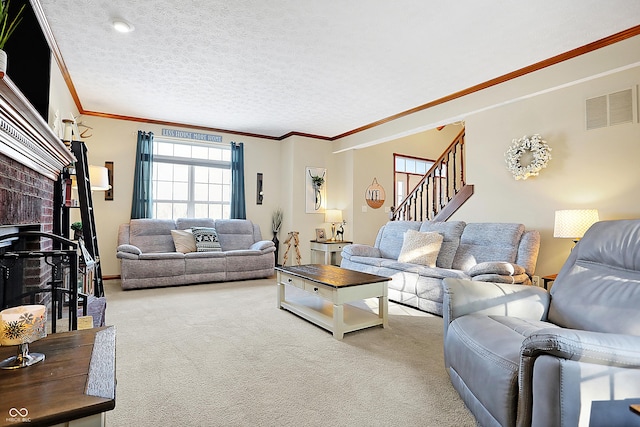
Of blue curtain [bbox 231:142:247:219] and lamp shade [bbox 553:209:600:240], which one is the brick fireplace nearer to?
blue curtain [bbox 231:142:247:219]

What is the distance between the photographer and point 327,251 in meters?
6.36

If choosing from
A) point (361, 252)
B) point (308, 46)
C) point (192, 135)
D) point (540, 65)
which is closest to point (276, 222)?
point (192, 135)

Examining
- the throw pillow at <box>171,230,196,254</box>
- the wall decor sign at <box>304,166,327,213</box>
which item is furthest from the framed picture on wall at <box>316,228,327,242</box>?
the throw pillow at <box>171,230,196,254</box>

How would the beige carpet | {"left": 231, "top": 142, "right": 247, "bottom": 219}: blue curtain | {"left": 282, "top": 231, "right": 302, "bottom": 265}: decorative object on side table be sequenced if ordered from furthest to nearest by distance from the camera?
{"left": 282, "top": 231, "right": 302, "bottom": 265}: decorative object on side table → {"left": 231, "top": 142, "right": 247, "bottom": 219}: blue curtain → the beige carpet

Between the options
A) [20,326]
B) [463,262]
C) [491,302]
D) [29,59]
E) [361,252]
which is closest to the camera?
[20,326]

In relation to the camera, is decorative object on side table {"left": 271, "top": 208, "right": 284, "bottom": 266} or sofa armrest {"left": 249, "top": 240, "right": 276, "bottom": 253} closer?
sofa armrest {"left": 249, "top": 240, "right": 276, "bottom": 253}

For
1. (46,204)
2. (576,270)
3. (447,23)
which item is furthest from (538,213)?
(46,204)

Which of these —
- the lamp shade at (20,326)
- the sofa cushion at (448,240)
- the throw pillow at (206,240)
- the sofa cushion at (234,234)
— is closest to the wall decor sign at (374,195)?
the sofa cushion at (234,234)

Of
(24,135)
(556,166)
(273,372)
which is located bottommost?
(273,372)

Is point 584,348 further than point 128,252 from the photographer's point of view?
No

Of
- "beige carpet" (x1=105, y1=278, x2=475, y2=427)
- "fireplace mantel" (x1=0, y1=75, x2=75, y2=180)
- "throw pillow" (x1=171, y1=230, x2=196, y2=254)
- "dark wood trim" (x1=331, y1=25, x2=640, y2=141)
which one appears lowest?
"beige carpet" (x1=105, y1=278, x2=475, y2=427)

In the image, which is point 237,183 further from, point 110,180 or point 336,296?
point 336,296

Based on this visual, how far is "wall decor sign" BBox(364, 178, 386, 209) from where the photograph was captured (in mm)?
6805

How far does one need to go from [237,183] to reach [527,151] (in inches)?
185
